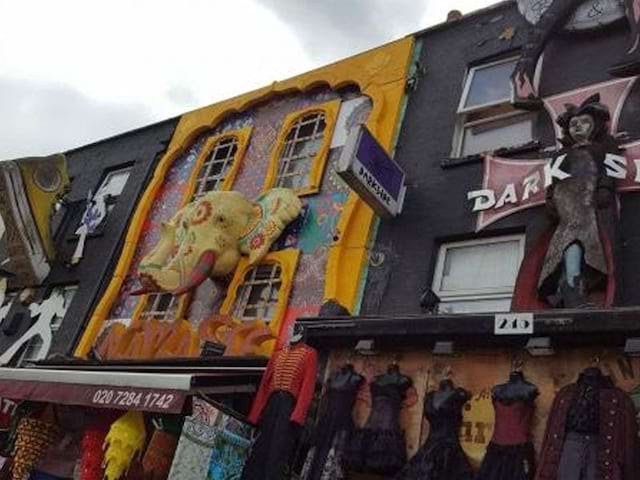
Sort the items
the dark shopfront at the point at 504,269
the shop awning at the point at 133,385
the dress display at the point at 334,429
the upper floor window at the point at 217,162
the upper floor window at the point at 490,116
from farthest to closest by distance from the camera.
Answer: the upper floor window at the point at 217,162, the upper floor window at the point at 490,116, the shop awning at the point at 133,385, the dress display at the point at 334,429, the dark shopfront at the point at 504,269

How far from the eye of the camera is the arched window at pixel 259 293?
955cm

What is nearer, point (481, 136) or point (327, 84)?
point (481, 136)

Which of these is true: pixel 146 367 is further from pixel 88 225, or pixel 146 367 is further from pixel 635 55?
pixel 635 55

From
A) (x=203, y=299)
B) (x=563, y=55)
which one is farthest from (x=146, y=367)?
(x=563, y=55)

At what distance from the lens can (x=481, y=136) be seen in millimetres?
9281

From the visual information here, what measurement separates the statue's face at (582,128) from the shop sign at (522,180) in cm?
28

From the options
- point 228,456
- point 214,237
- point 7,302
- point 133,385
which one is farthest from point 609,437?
point 7,302

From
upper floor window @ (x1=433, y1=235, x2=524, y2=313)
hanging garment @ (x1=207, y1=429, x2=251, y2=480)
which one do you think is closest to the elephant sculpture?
upper floor window @ (x1=433, y1=235, x2=524, y2=313)

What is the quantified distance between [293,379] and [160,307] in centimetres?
483

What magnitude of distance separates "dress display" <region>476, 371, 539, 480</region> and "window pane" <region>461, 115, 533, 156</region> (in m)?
4.03

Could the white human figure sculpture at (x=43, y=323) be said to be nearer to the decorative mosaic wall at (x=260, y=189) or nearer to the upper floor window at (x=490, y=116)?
the decorative mosaic wall at (x=260, y=189)

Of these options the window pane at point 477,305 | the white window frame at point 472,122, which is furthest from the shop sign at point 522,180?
the window pane at point 477,305

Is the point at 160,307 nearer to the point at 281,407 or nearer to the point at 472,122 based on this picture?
the point at 281,407

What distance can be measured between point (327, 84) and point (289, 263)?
3.92 meters
